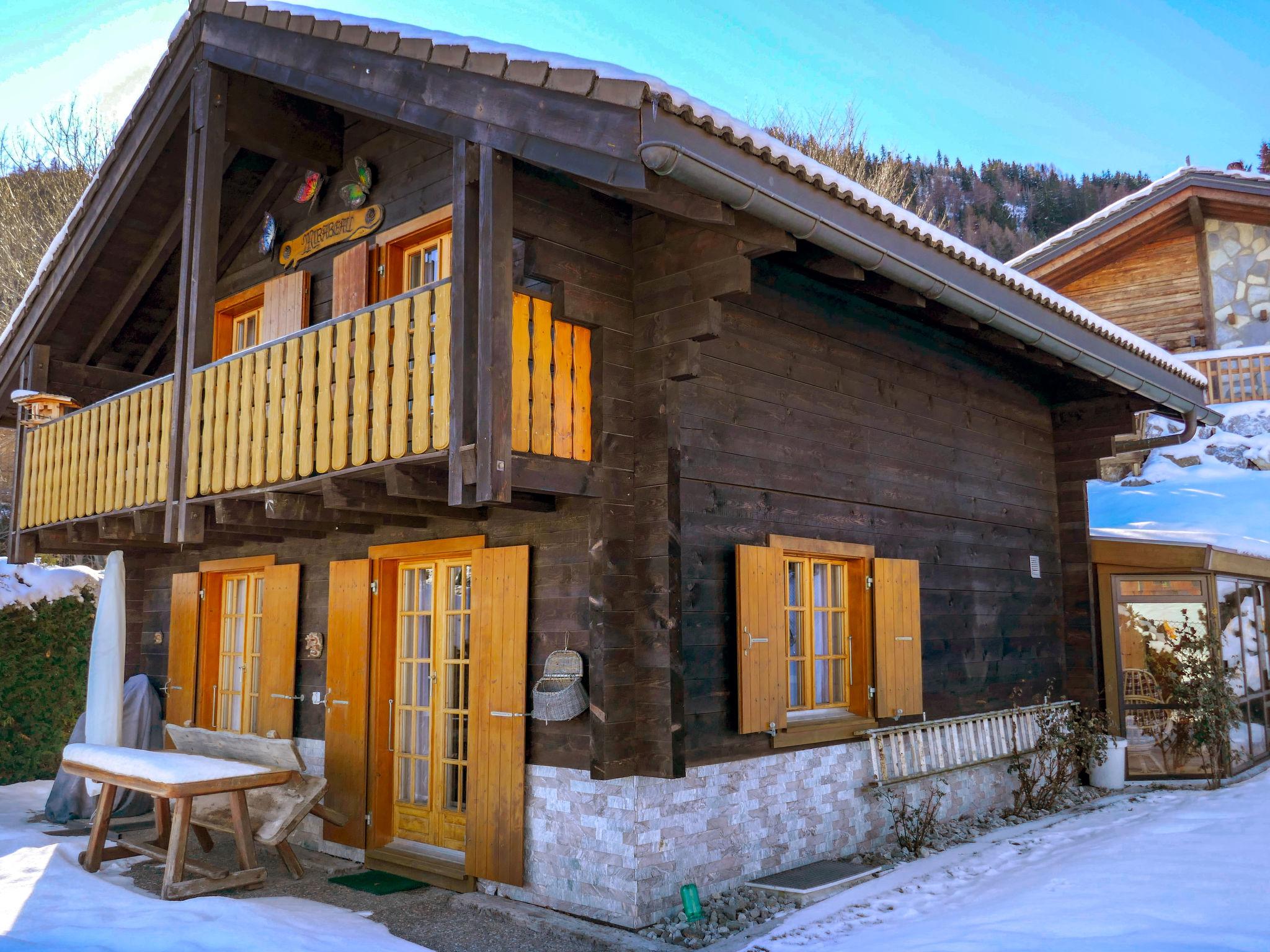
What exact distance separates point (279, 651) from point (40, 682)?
4.04 m

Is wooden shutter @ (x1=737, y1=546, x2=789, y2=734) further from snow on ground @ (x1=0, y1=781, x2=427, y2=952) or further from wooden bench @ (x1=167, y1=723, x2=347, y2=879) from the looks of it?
wooden bench @ (x1=167, y1=723, x2=347, y2=879)

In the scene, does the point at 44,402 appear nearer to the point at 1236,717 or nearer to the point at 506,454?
the point at 506,454

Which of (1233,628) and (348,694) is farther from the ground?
(1233,628)

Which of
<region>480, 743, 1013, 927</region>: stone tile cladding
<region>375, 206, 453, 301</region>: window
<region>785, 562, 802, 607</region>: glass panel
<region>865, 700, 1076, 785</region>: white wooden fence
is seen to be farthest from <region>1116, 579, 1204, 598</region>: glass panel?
<region>375, 206, 453, 301</region>: window

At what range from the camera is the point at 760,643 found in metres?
6.57

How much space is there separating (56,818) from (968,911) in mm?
7203

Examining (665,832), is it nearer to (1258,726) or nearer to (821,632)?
(821,632)

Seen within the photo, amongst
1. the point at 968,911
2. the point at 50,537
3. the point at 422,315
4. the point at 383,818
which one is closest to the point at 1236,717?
the point at 968,911

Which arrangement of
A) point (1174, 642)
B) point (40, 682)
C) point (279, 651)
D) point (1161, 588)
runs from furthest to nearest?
point (40, 682) → point (1174, 642) → point (1161, 588) → point (279, 651)

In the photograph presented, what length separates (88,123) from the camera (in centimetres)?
2155

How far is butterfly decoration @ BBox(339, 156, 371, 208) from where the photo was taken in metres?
7.98

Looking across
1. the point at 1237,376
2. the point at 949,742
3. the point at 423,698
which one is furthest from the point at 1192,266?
the point at 423,698

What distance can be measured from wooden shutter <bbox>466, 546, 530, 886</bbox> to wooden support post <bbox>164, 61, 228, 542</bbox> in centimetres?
242

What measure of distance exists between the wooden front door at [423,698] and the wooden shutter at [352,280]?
196cm
